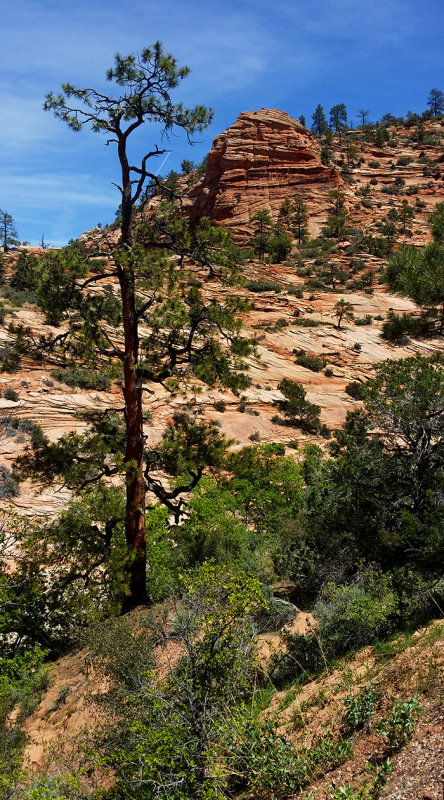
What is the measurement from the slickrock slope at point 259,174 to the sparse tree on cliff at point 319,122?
21.7 meters

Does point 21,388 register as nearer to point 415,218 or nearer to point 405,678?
point 405,678

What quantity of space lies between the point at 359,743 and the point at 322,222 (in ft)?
192

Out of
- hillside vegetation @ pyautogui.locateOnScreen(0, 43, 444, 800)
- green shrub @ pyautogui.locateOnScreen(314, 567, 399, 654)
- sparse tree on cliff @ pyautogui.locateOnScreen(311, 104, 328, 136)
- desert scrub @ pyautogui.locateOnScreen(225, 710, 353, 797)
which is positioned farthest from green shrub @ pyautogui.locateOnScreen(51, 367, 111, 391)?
sparse tree on cliff @ pyautogui.locateOnScreen(311, 104, 328, 136)

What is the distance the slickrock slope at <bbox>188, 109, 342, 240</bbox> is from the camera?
5641 centimetres

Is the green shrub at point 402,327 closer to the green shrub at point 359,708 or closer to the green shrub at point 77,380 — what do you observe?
the green shrub at point 359,708

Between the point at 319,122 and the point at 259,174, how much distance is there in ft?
107

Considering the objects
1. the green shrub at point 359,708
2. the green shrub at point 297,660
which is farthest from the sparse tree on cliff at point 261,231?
the green shrub at point 359,708

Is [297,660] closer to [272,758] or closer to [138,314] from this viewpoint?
[272,758]

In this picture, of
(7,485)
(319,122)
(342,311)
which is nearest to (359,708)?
(7,485)

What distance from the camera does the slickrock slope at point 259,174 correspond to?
56.4 m

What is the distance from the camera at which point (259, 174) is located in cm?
5819

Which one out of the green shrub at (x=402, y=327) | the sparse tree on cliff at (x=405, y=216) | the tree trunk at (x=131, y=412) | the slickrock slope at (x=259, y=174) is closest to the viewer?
the tree trunk at (x=131, y=412)

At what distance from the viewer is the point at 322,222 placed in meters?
55.6

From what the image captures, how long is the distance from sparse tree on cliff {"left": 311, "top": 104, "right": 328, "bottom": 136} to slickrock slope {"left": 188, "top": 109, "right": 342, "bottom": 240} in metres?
21.7
